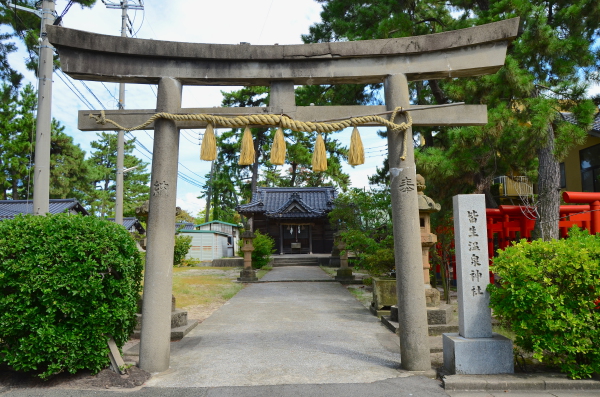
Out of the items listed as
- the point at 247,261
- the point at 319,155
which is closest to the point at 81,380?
the point at 319,155

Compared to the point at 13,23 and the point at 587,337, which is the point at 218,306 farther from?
the point at 13,23

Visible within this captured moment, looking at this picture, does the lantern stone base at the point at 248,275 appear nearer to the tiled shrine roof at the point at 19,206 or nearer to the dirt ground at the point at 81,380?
the tiled shrine roof at the point at 19,206

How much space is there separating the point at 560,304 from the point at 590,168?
13.1m

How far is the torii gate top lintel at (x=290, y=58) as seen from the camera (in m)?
4.94

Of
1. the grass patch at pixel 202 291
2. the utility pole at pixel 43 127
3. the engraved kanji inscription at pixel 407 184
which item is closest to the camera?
the engraved kanji inscription at pixel 407 184

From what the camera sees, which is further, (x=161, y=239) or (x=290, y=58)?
(x=290, y=58)

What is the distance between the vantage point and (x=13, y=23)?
407 inches

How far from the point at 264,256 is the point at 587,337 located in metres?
18.3

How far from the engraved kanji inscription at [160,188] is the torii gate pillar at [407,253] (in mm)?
2950

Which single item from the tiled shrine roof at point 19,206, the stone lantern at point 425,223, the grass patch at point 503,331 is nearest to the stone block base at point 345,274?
the stone lantern at point 425,223

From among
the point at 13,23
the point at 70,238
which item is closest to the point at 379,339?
the point at 70,238

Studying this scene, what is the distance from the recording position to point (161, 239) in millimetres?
4848

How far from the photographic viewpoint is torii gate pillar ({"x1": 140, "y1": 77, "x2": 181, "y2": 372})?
4688 millimetres

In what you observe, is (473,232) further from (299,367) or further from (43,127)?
(43,127)
